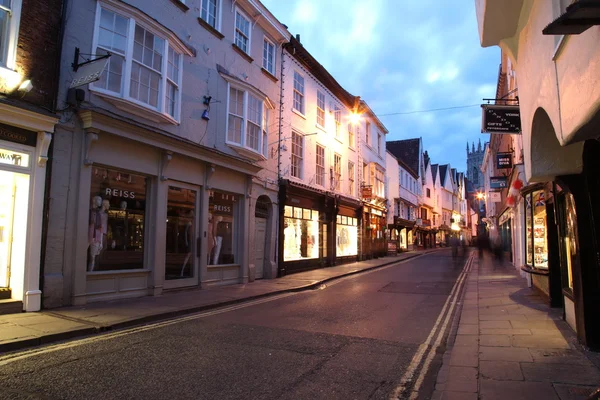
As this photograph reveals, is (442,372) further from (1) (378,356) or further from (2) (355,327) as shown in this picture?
(2) (355,327)

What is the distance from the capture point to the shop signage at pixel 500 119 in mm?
11727

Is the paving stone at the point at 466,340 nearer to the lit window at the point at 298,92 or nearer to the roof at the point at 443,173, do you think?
the lit window at the point at 298,92

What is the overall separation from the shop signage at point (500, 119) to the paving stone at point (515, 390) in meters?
8.83

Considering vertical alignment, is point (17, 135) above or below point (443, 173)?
below

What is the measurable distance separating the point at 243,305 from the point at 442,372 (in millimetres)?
5889

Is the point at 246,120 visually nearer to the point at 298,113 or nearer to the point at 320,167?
the point at 298,113

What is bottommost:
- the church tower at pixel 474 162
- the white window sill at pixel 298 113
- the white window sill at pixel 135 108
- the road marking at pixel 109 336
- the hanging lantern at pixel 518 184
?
the road marking at pixel 109 336

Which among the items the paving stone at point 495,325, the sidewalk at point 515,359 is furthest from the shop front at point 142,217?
the paving stone at point 495,325

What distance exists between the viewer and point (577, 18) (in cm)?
266

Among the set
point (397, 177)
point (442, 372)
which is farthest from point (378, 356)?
point (397, 177)

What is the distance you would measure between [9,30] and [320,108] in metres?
15.0

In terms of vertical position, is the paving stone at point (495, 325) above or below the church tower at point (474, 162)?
below

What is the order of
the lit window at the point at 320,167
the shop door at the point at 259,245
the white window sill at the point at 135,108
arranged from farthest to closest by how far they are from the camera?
the lit window at the point at 320,167 → the shop door at the point at 259,245 → the white window sill at the point at 135,108

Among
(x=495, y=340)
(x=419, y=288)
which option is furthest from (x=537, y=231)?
(x=495, y=340)
